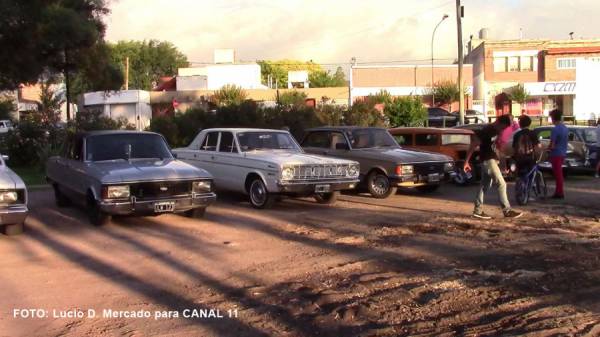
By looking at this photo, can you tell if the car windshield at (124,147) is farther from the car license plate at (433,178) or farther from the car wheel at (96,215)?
the car license plate at (433,178)

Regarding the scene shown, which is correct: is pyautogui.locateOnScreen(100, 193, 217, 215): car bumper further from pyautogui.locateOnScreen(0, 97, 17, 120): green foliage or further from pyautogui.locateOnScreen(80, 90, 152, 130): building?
pyautogui.locateOnScreen(80, 90, 152, 130): building

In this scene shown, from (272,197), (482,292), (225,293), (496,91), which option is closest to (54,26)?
(272,197)

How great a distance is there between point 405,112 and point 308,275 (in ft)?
72.9

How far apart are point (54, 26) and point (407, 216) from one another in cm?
1338

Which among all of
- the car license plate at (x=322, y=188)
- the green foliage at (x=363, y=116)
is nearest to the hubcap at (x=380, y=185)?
the car license plate at (x=322, y=188)

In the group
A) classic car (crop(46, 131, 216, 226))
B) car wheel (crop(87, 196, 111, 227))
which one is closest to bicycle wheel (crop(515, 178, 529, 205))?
classic car (crop(46, 131, 216, 226))

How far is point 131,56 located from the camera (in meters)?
90.3

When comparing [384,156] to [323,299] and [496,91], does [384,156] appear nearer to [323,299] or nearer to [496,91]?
[323,299]

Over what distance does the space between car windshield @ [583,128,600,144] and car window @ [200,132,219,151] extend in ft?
33.2

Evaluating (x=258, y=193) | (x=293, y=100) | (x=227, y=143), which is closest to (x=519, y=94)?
(x=293, y=100)

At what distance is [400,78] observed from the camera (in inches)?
2322

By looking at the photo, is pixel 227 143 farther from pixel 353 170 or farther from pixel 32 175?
pixel 32 175

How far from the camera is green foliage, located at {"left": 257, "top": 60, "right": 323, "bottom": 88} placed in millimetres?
108250

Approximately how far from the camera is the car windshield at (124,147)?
1070 centimetres
